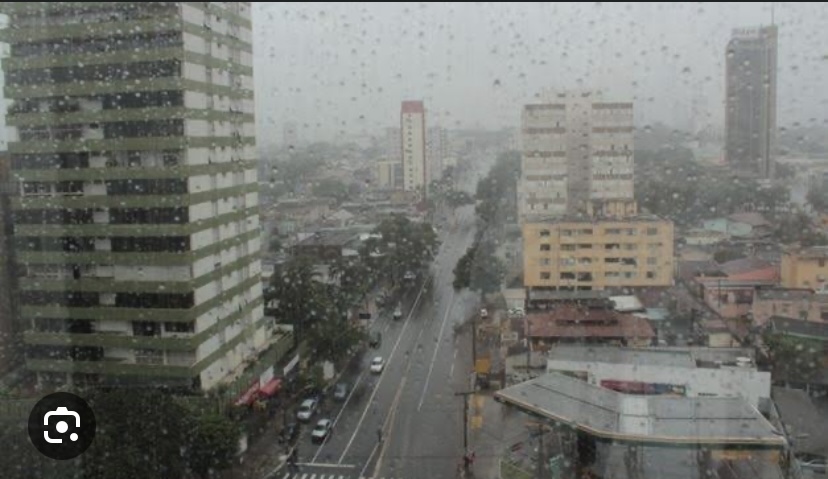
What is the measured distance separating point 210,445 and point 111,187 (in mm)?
1778

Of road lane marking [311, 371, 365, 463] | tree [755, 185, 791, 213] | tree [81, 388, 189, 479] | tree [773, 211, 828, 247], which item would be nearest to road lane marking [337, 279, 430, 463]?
road lane marking [311, 371, 365, 463]

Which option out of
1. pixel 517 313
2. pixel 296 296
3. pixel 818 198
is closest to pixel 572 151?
pixel 818 198

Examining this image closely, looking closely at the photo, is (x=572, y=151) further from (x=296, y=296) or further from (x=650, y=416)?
(x=650, y=416)

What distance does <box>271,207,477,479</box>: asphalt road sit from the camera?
13.0ft

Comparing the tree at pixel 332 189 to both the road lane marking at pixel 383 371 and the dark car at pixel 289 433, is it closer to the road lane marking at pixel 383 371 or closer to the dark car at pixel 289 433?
the road lane marking at pixel 383 371

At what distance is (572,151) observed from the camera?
9781 mm

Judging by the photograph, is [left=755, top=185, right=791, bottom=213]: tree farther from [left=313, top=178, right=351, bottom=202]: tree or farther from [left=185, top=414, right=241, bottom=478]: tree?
[left=185, top=414, right=241, bottom=478]: tree

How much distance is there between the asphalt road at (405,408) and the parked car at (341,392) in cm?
6

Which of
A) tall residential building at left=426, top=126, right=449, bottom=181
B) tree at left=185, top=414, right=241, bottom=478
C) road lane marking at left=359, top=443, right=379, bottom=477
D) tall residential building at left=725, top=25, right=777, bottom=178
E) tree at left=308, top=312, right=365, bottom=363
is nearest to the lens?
tree at left=185, top=414, right=241, bottom=478

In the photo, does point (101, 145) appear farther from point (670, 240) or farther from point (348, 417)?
point (670, 240)

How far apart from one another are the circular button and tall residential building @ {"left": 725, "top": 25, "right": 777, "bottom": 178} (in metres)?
6.01

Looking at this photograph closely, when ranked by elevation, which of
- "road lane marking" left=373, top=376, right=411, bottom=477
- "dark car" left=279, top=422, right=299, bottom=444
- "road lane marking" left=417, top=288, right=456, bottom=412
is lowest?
"dark car" left=279, top=422, right=299, bottom=444

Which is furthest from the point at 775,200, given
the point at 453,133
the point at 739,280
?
the point at 453,133

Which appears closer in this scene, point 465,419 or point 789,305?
point 465,419
